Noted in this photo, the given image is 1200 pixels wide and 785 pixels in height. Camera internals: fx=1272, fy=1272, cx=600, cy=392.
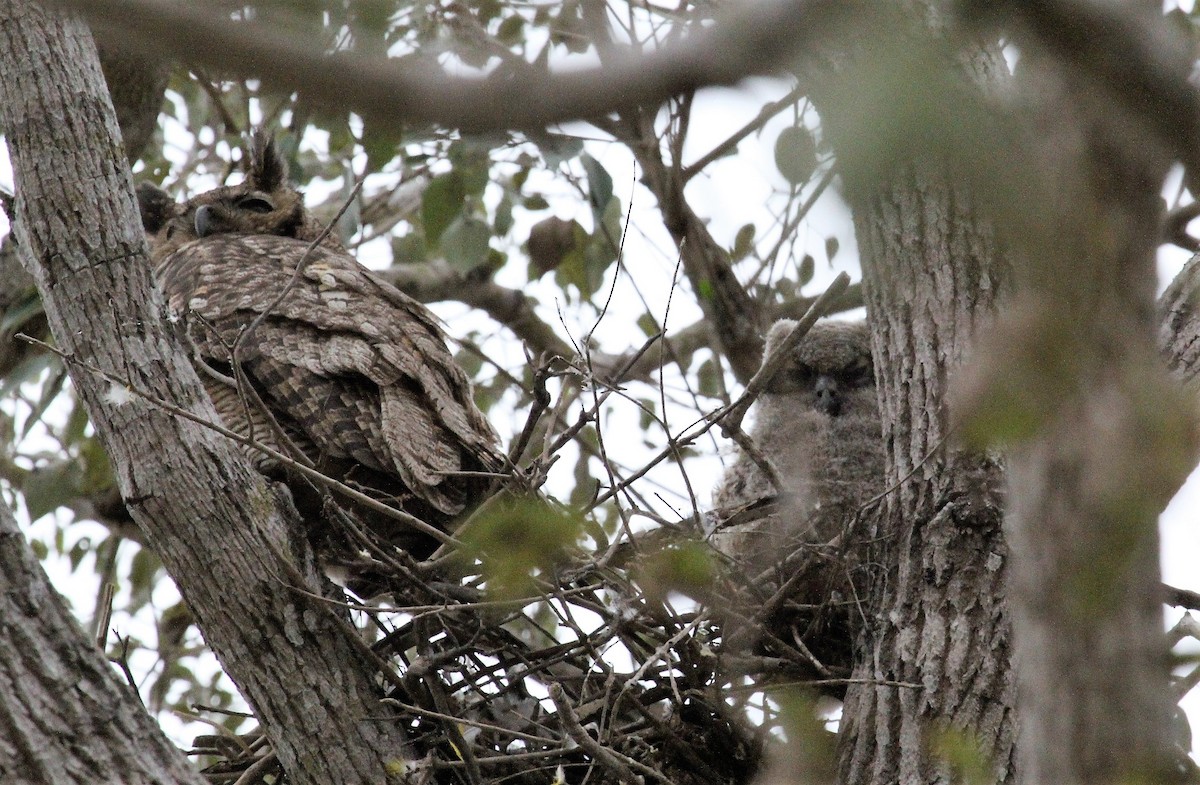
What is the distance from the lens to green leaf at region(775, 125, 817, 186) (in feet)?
5.47

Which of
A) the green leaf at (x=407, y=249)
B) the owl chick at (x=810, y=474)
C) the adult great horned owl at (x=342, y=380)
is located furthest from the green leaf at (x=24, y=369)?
the owl chick at (x=810, y=474)

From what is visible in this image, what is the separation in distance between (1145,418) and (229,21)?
2.45ft

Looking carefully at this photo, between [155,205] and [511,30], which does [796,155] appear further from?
[511,30]

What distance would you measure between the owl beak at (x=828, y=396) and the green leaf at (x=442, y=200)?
63.8 inches


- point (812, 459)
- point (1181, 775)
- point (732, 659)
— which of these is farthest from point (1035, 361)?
point (812, 459)

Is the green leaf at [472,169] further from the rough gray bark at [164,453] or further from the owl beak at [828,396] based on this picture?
the rough gray bark at [164,453]

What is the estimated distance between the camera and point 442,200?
16.5 ft

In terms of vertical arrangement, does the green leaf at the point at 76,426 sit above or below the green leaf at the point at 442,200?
above

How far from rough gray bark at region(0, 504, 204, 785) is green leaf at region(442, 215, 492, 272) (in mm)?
3327

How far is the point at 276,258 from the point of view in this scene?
4586 millimetres

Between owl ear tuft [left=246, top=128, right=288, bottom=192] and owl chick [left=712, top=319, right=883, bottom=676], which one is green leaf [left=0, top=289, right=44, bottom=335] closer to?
owl ear tuft [left=246, top=128, right=288, bottom=192]

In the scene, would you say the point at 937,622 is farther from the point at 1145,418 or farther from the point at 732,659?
the point at 1145,418

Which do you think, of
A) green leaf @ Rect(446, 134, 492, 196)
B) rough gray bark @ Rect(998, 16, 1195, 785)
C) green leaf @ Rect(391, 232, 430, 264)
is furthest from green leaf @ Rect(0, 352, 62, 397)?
rough gray bark @ Rect(998, 16, 1195, 785)

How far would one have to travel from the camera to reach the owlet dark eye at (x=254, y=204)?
534 centimetres
